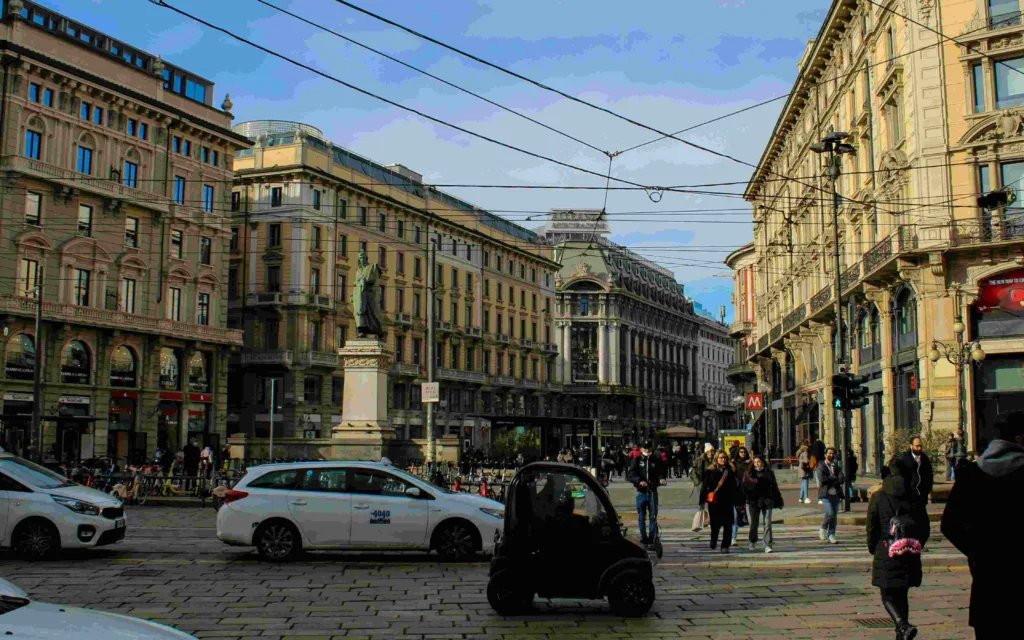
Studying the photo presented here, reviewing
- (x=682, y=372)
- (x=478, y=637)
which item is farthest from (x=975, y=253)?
(x=682, y=372)

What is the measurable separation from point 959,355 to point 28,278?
37441mm

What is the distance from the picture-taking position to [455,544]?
1348 cm

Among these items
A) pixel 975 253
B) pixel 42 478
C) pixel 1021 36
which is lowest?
pixel 42 478

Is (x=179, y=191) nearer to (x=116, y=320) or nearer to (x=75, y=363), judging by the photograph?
(x=116, y=320)

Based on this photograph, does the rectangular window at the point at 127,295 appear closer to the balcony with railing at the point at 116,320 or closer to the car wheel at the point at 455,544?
the balcony with railing at the point at 116,320

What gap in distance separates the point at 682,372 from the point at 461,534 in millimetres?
112098

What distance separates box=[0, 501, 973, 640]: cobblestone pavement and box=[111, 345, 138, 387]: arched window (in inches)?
1294

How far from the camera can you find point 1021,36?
28344 millimetres

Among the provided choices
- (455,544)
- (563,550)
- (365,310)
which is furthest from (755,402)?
(563,550)

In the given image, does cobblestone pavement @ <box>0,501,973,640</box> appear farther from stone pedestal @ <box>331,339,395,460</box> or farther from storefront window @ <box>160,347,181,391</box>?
storefront window @ <box>160,347,181,391</box>

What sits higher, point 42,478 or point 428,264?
point 428,264

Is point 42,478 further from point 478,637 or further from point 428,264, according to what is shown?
point 428,264

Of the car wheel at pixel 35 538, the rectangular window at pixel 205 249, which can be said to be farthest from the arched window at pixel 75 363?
the car wheel at pixel 35 538

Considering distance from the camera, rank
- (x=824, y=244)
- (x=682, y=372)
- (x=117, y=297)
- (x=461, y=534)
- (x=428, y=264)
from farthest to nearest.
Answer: (x=682, y=372) < (x=428, y=264) < (x=117, y=297) < (x=824, y=244) < (x=461, y=534)
